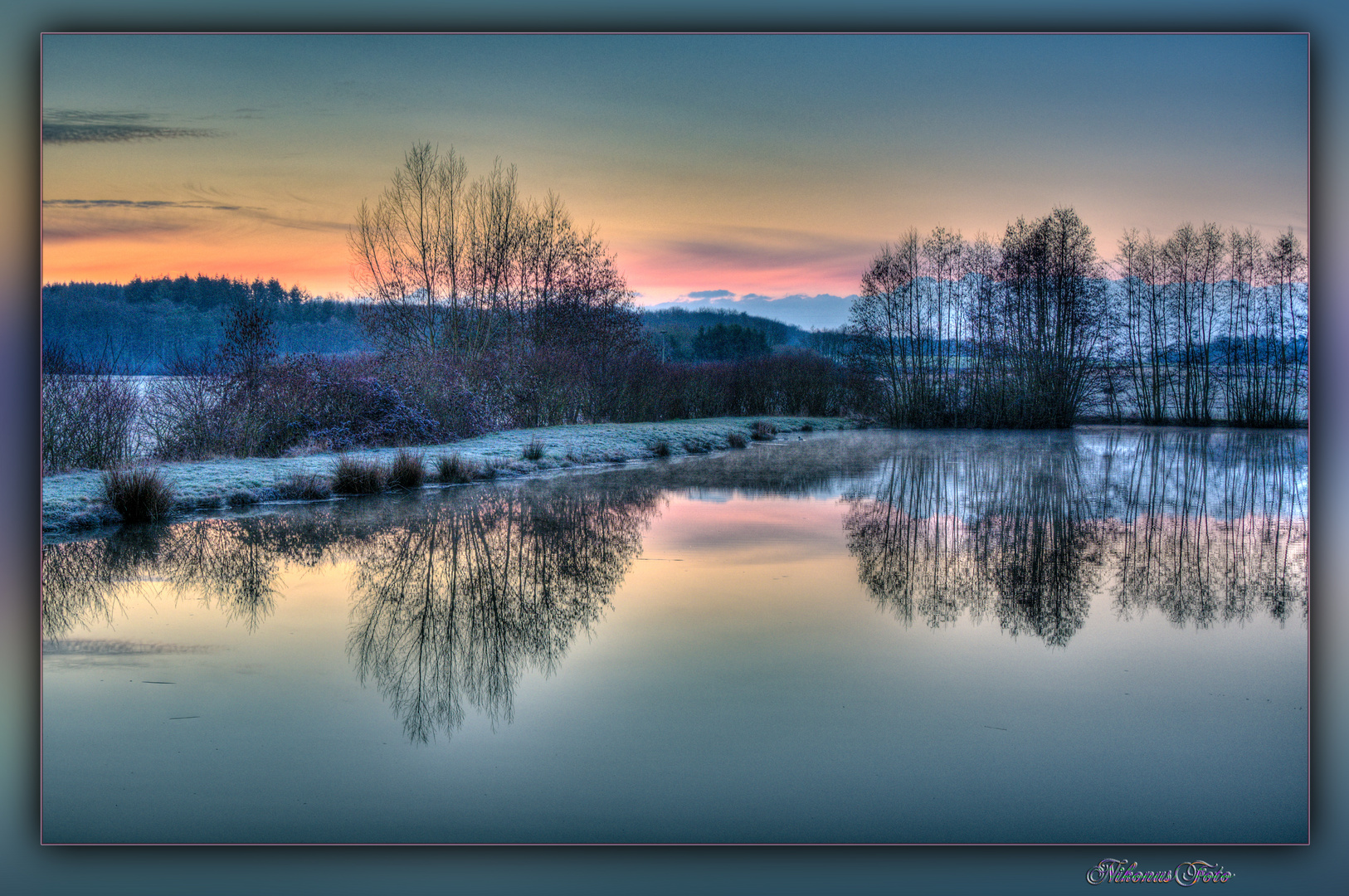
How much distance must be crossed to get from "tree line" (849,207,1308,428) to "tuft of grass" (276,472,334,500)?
276 inches

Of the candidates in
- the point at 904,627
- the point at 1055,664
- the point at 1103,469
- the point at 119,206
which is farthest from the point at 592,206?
the point at 1103,469

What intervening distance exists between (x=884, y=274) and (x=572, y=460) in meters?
5.96

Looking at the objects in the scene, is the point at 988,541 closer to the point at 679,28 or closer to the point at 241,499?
the point at 679,28

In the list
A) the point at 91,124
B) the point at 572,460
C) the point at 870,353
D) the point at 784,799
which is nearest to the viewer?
the point at 784,799

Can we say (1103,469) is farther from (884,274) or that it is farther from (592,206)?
(592,206)

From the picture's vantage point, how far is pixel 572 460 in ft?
44.0

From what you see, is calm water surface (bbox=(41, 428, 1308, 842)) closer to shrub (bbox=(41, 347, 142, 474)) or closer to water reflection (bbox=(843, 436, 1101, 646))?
water reflection (bbox=(843, 436, 1101, 646))

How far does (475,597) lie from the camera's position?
5.03 m

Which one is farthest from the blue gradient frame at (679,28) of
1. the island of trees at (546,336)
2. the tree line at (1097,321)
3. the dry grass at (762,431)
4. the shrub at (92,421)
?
the dry grass at (762,431)

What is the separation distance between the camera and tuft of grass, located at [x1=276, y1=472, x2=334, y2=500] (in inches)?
352

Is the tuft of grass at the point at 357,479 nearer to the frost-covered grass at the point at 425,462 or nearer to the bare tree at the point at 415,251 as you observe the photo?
the frost-covered grass at the point at 425,462

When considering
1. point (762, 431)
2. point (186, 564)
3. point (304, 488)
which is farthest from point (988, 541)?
point (762, 431)

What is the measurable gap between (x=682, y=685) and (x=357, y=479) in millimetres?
6978

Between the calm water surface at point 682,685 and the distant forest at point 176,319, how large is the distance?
1642mm
